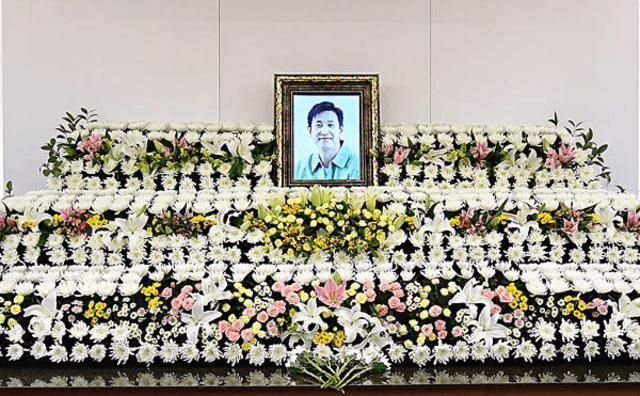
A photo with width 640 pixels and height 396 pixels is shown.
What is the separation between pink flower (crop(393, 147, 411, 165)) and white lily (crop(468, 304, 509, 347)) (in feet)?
3.59

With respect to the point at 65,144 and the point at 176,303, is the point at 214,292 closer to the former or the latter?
the point at 176,303

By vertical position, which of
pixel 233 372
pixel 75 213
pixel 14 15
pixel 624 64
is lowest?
pixel 233 372

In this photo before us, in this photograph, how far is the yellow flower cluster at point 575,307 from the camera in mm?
2203

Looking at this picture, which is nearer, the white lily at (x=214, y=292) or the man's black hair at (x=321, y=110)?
the white lily at (x=214, y=292)

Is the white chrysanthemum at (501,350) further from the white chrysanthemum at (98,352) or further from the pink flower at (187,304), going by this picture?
the white chrysanthemum at (98,352)

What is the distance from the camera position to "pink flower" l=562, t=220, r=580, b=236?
2488mm

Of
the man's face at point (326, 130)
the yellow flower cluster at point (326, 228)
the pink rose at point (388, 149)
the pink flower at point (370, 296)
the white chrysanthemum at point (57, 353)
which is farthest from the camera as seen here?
the man's face at point (326, 130)

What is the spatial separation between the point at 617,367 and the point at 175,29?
2.84m

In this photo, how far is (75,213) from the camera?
8.34ft

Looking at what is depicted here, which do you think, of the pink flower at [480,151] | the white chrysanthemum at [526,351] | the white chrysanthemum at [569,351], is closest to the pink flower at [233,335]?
the white chrysanthemum at [526,351]

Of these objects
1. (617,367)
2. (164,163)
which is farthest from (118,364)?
(617,367)

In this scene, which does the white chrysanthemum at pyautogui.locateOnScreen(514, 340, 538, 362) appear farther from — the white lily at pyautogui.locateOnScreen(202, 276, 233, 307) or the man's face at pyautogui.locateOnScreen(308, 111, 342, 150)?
the man's face at pyautogui.locateOnScreen(308, 111, 342, 150)

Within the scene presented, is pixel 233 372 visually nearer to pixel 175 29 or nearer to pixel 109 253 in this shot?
pixel 109 253

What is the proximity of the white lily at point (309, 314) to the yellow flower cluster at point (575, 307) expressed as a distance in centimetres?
83
